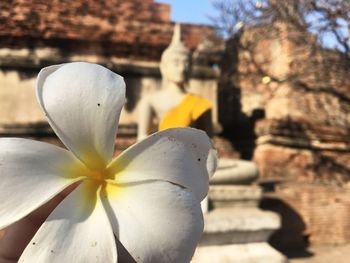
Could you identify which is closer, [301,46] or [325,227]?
[325,227]

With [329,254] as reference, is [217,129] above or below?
above

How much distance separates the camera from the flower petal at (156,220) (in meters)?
0.32

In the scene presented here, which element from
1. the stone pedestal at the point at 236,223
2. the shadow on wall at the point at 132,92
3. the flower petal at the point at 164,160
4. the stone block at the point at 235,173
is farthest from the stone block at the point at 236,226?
the flower petal at the point at 164,160

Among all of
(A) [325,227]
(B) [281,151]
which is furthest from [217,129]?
(A) [325,227]

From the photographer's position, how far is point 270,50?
7.33 metres

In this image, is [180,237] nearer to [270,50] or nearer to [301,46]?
[301,46]

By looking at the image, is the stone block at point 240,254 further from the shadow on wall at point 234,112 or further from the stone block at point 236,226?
the shadow on wall at point 234,112

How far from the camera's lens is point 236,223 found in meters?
2.90

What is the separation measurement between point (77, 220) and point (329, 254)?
414 cm

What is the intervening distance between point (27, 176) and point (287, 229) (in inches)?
171

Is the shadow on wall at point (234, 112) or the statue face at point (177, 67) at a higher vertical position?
the statue face at point (177, 67)

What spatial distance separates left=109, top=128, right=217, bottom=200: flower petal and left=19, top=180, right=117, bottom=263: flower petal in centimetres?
4

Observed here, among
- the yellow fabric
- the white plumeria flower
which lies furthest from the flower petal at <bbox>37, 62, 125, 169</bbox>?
the yellow fabric

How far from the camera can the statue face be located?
2.98 metres
